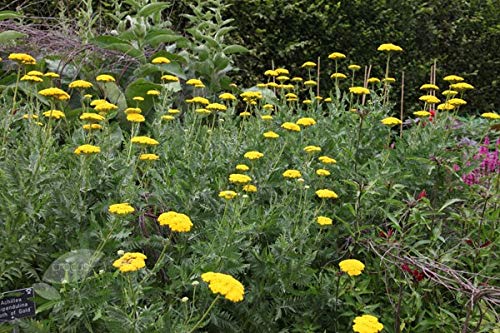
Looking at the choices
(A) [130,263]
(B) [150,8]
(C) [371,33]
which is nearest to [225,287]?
(A) [130,263]

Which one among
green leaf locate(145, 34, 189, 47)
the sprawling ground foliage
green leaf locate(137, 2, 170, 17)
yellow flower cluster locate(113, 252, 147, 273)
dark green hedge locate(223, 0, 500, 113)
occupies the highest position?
green leaf locate(137, 2, 170, 17)

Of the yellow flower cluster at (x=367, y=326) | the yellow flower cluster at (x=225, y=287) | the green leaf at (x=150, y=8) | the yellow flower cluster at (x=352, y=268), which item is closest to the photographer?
the yellow flower cluster at (x=225, y=287)

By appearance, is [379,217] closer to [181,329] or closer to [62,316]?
[181,329]

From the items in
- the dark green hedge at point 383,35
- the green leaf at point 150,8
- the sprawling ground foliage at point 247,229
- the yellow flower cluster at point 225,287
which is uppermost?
the green leaf at point 150,8

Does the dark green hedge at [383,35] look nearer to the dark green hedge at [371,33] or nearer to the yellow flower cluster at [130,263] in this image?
the dark green hedge at [371,33]

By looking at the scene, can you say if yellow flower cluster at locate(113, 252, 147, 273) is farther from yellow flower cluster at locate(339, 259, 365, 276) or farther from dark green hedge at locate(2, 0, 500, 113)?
dark green hedge at locate(2, 0, 500, 113)

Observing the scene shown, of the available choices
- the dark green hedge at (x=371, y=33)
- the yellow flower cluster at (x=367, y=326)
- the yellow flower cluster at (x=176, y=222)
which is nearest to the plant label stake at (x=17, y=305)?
the yellow flower cluster at (x=176, y=222)

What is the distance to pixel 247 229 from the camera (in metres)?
2.32

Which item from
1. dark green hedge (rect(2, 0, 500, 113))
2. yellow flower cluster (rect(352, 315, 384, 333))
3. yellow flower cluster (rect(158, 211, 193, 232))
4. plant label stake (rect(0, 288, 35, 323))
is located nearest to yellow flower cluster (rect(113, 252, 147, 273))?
yellow flower cluster (rect(158, 211, 193, 232))

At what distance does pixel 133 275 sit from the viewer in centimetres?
202

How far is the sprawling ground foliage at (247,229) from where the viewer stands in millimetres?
2168

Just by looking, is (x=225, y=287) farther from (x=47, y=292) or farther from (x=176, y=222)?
(x=47, y=292)

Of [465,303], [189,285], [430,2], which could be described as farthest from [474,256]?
[430,2]

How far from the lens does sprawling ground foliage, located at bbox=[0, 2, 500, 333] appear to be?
2168 mm
